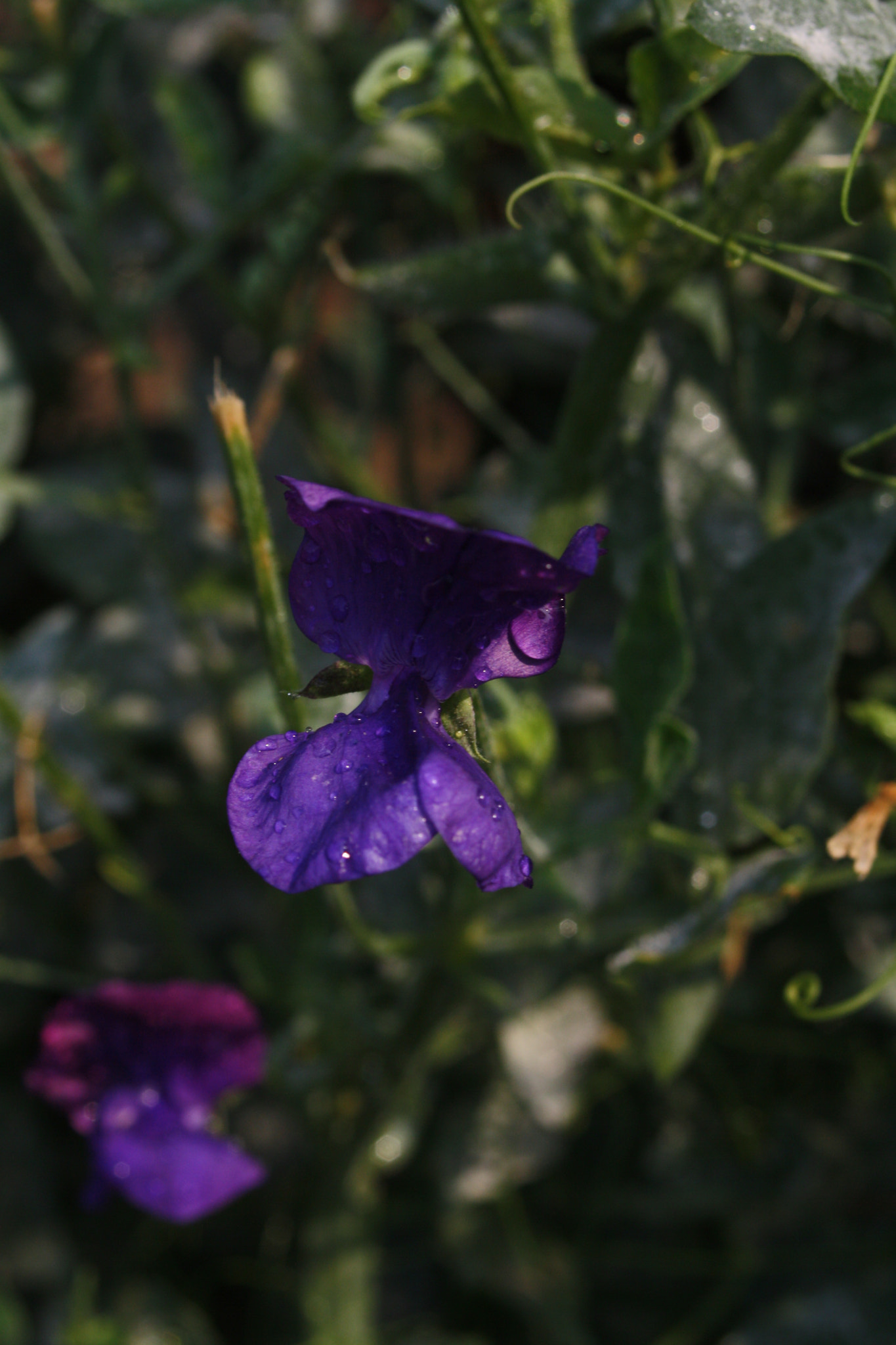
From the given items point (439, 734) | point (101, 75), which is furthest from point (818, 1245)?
point (101, 75)

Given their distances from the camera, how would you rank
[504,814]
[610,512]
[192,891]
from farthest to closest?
[192,891] → [610,512] → [504,814]

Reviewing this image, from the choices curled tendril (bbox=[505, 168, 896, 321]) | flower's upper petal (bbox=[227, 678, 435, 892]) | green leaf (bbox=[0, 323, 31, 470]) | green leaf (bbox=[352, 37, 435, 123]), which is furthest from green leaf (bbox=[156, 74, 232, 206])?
flower's upper petal (bbox=[227, 678, 435, 892])

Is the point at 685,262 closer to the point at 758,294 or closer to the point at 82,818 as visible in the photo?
the point at 758,294

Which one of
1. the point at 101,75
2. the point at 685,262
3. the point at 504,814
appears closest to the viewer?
the point at 504,814

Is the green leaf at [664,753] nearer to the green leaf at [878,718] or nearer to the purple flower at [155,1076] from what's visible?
the green leaf at [878,718]

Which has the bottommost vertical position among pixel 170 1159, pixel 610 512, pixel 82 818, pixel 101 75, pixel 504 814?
pixel 170 1159

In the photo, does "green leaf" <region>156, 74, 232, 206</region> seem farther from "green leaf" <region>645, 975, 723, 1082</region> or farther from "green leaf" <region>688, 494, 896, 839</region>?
"green leaf" <region>645, 975, 723, 1082</region>
